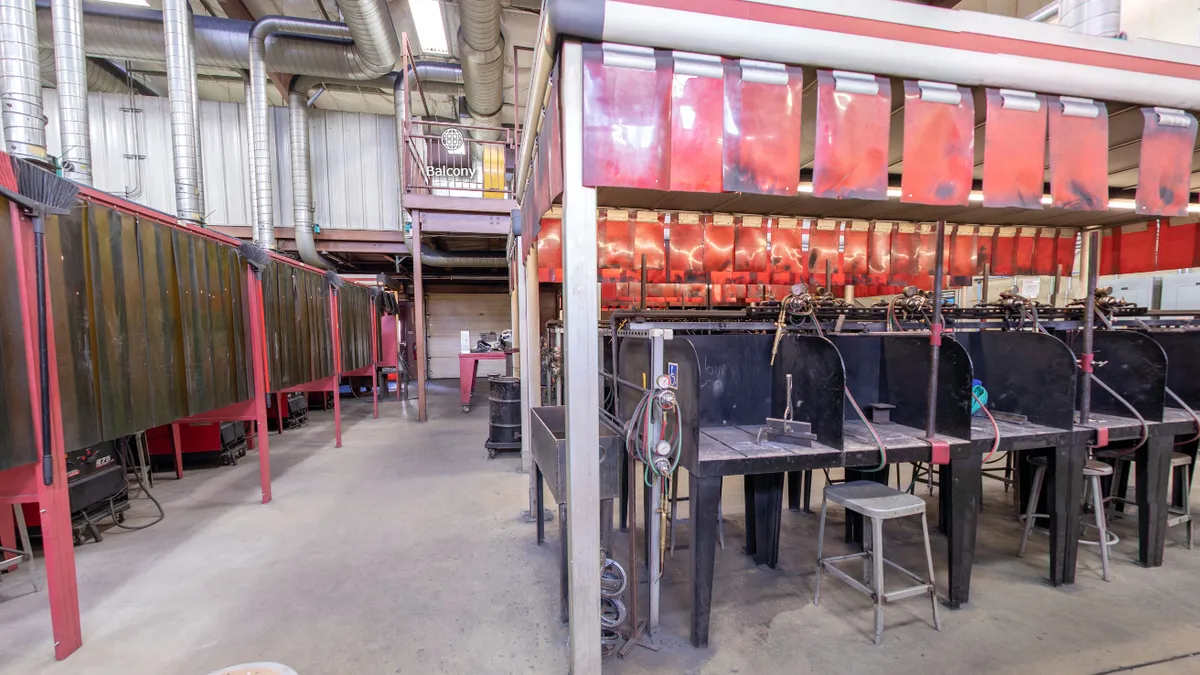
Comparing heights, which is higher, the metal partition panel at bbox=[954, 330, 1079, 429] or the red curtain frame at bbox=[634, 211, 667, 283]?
the red curtain frame at bbox=[634, 211, 667, 283]

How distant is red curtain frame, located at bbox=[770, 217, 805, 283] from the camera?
4.77 meters

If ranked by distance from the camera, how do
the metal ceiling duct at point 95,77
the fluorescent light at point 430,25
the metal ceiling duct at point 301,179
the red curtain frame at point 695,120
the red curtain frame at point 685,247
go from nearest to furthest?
the red curtain frame at point 695,120
the red curtain frame at point 685,247
the fluorescent light at point 430,25
the metal ceiling duct at point 95,77
the metal ceiling duct at point 301,179

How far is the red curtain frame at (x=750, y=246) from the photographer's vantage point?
4693 millimetres

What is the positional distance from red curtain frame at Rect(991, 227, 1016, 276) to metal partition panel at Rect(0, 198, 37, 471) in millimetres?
7923

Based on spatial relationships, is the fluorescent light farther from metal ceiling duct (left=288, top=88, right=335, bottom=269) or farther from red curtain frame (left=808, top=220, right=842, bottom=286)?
red curtain frame (left=808, top=220, right=842, bottom=286)

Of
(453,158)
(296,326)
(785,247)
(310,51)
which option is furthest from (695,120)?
(310,51)

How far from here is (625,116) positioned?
1.89 metres

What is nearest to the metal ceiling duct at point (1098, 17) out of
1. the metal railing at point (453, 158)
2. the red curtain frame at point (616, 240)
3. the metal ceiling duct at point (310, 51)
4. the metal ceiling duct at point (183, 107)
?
the red curtain frame at point (616, 240)

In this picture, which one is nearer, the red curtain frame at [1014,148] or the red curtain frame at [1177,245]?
the red curtain frame at [1014,148]

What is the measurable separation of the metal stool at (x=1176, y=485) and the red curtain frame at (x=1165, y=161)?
1716mm

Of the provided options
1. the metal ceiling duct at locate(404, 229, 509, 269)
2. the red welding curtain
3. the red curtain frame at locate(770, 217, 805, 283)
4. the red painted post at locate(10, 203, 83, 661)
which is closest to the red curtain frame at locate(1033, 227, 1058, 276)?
the red curtain frame at locate(770, 217, 805, 283)

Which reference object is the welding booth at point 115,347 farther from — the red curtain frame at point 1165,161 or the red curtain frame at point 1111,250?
the red curtain frame at point 1111,250

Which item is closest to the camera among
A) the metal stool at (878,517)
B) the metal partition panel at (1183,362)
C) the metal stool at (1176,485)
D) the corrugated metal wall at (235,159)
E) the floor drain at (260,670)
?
the floor drain at (260,670)

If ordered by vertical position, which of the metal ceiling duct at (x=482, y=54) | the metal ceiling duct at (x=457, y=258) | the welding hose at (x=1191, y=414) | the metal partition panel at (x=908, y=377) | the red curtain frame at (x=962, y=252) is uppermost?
the metal ceiling duct at (x=482, y=54)
